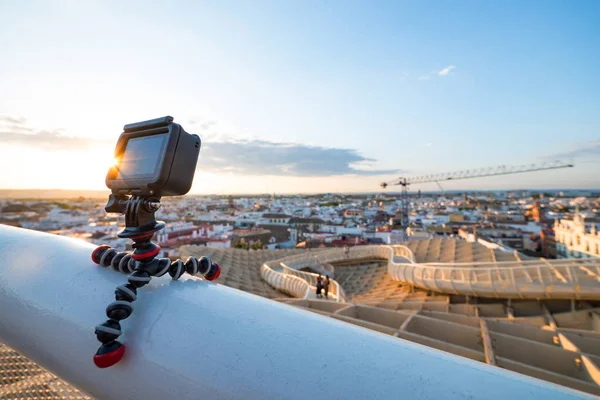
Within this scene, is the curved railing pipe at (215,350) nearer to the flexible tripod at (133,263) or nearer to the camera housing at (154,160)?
the flexible tripod at (133,263)

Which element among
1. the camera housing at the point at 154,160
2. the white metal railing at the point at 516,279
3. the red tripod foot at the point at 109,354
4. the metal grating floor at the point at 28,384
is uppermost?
the camera housing at the point at 154,160

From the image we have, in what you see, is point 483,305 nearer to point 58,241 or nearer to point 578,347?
point 578,347

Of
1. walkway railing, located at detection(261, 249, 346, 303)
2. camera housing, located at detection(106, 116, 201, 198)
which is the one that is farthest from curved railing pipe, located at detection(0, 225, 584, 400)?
walkway railing, located at detection(261, 249, 346, 303)

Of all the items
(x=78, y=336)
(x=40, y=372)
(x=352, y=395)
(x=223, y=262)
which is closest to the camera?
(x=352, y=395)

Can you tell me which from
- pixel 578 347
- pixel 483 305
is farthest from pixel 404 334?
pixel 483 305

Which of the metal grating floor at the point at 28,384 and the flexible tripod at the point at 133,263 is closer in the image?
the flexible tripod at the point at 133,263

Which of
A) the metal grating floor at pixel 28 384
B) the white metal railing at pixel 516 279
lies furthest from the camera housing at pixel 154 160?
the white metal railing at pixel 516 279

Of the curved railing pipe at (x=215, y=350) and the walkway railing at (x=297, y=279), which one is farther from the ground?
the curved railing pipe at (x=215, y=350)
